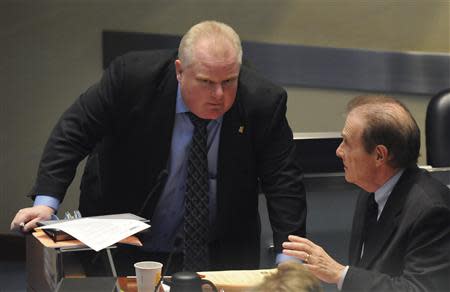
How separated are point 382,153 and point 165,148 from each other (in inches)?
31.5

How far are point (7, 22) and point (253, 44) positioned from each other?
155 centimetres

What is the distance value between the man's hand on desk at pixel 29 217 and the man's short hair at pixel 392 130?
0.98 m

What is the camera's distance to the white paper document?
1945 millimetres

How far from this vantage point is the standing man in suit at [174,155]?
2.61 meters

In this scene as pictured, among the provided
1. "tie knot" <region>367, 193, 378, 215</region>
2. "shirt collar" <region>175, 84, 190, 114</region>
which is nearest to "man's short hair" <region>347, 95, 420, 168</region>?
"tie knot" <region>367, 193, 378, 215</region>

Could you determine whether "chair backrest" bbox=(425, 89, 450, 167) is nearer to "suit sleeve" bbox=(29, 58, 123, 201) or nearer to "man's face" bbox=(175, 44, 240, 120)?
"man's face" bbox=(175, 44, 240, 120)

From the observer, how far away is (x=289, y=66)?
4887 millimetres

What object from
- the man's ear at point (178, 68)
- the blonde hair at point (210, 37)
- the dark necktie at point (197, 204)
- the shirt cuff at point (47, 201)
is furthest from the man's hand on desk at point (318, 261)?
the shirt cuff at point (47, 201)

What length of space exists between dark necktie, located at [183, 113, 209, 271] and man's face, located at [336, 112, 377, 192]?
0.54 meters

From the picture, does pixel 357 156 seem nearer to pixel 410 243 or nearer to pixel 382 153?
pixel 382 153

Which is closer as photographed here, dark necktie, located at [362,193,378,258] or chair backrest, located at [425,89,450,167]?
dark necktie, located at [362,193,378,258]

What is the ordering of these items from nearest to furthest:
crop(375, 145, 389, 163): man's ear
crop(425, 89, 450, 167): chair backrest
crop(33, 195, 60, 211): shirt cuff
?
crop(375, 145, 389, 163): man's ear < crop(33, 195, 60, 211): shirt cuff < crop(425, 89, 450, 167): chair backrest

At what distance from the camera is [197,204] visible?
8.46 feet

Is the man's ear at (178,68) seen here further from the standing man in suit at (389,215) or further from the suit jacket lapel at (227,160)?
the standing man in suit at (389,215)
